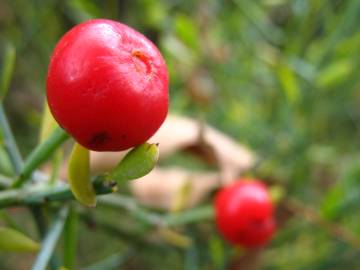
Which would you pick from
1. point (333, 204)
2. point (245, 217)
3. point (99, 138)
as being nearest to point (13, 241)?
point (99, 138)

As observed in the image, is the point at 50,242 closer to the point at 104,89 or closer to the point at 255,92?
the point at 104,89

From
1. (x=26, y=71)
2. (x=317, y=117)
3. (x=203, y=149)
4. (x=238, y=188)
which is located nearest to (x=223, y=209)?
(x=238, y=188)

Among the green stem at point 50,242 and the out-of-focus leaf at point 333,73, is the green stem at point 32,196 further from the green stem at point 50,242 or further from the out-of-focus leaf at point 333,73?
the out-of-focus leaf at point 333,73

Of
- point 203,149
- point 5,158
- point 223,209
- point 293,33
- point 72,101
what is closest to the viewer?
point 72,101

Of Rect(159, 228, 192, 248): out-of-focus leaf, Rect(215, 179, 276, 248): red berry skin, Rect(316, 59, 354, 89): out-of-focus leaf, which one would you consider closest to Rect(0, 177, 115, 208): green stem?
Rect(159, 228, 192, 248): out-of-focus leaf

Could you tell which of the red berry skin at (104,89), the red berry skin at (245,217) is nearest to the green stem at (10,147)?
the red berry skin at (104,89)

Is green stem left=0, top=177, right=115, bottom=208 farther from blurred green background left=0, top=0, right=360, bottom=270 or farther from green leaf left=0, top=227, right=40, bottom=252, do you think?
blurred green background left=0, top=0, right=360, bottom=270

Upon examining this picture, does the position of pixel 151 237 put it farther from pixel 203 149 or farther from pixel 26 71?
pixel 26 71
